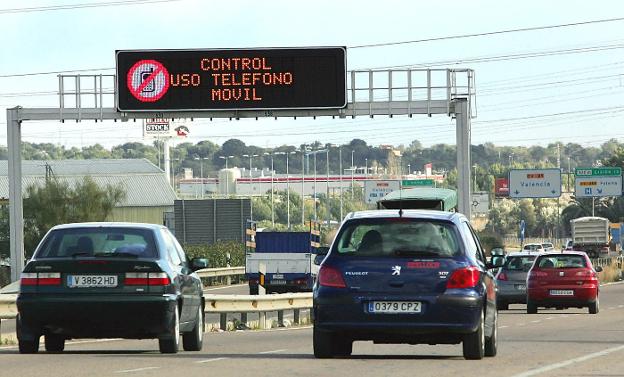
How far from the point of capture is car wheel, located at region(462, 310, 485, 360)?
17.3 m

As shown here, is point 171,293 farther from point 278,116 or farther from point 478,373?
→ point 278,116

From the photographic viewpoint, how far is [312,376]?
15266 mm

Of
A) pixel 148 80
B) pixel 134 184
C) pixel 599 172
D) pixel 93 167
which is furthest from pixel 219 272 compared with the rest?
pixel 93 167

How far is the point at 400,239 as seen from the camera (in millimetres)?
17062

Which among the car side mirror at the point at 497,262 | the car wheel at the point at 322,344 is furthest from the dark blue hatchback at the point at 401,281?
the car side mirror at the point at 497,262

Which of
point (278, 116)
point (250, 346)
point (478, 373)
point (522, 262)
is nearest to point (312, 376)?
point (478, 373)

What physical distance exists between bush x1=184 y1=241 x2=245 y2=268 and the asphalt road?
44771mm

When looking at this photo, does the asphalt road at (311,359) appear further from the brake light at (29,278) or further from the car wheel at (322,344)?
→ the brake light at (29,278)

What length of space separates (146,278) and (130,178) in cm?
13036

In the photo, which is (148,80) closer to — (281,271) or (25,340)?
(281,271)

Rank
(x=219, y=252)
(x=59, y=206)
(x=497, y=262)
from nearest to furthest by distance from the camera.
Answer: (x=497, y=262), (x=219, y=252), (x=59, y=206)

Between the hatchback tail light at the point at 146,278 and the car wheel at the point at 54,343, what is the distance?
5.80 ft

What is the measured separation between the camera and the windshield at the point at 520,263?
40.4 metres

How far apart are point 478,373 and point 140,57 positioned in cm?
3424
